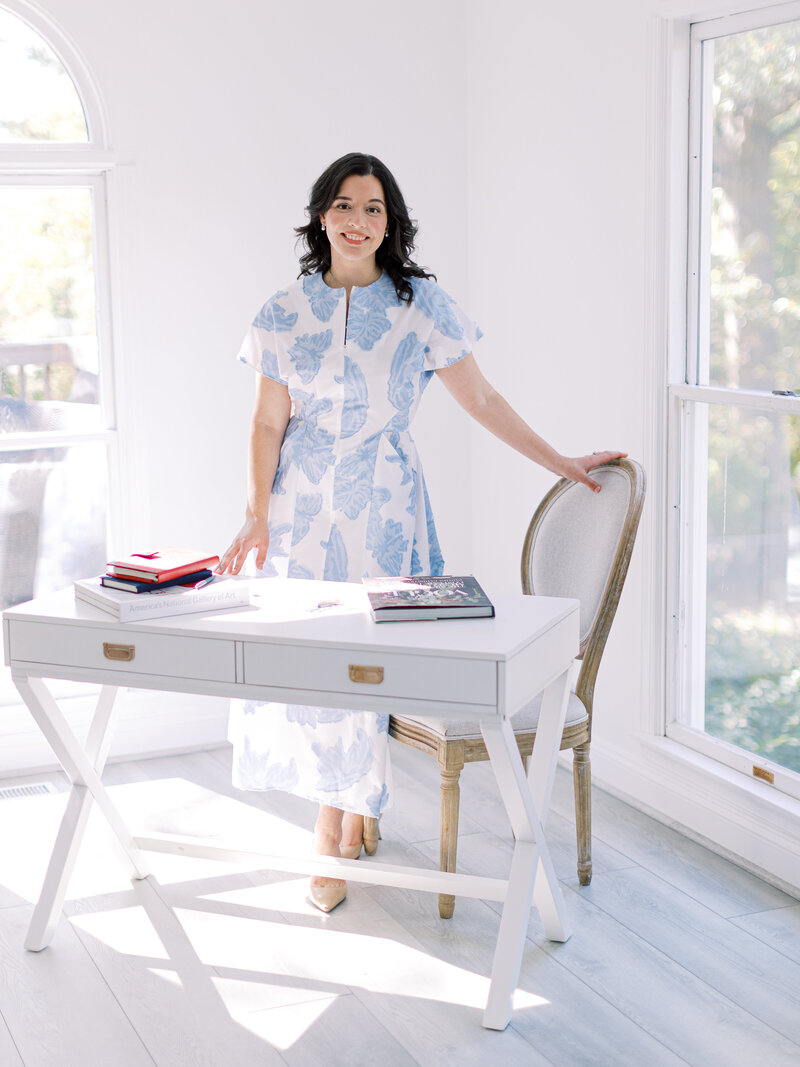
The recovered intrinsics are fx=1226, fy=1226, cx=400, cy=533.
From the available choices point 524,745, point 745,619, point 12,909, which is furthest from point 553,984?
point 12,909

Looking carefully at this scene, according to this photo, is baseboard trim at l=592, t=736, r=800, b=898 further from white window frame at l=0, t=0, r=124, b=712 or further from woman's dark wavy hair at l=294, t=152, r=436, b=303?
white window frame at l=0, t=0, r=124, b=712

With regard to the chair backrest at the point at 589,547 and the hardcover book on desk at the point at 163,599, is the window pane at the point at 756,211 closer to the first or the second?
the chair backrest at the point at 589,547

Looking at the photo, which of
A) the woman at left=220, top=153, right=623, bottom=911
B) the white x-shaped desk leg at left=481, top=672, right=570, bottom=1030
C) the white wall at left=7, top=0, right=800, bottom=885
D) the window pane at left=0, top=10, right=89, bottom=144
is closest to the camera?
the white x-shaped desk leg at left=481, top=672, right=570, bottom=1030

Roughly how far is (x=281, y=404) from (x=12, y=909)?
50.5 inches

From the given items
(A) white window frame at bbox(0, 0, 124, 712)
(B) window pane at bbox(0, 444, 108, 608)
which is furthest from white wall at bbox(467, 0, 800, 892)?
(B) window pane at bbox(0, 444, 108, 608)

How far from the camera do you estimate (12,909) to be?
2744 mm

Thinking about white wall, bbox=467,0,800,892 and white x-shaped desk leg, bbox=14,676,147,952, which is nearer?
white x-shaped desk leg, bbox=14,676,147,952

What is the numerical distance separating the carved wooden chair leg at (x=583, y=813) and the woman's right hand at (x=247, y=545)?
0.84m

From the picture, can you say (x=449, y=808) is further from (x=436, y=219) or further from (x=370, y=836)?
(x=436, y=219)

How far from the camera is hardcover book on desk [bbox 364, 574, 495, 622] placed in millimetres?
2207

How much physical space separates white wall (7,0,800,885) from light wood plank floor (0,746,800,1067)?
0.45m

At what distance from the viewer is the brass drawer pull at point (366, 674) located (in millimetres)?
2090

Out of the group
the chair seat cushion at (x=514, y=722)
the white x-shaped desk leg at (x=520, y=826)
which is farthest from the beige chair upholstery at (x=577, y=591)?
the white x-shaped desk leg at (x=520, y=826)

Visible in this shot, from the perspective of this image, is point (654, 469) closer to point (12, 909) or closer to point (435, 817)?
point (435, 817)
